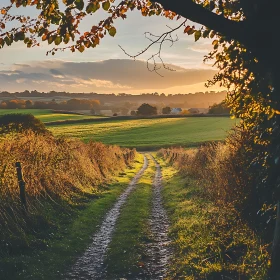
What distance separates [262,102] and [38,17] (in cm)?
520

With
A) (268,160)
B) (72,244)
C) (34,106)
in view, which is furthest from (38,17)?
(34,106)

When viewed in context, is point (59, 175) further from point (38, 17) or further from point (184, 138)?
point (184, 138)

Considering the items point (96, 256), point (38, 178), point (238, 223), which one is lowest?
point (96, 256)

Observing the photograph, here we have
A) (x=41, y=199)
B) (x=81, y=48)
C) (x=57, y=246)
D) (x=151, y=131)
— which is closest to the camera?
(x=81, y=48)

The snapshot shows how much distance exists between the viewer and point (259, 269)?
726 cm

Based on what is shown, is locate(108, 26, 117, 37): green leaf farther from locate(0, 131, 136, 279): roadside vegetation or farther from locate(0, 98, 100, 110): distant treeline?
locate(0, 98, 100, 110): distant treeline

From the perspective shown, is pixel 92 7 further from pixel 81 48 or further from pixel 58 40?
pixel 81 48

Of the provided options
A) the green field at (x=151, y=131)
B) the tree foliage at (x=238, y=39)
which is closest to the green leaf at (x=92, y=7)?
the tree foliage at (x=238, y=39)

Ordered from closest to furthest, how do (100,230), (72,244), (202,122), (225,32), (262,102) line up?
(225,32) < (262,102) < (72,244) < (100,230) < (202,122)

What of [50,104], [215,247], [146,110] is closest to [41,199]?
[215,247]

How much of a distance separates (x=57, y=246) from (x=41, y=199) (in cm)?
367

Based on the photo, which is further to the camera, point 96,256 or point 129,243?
point 129,243

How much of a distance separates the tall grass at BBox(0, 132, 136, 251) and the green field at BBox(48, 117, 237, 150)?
164 feet

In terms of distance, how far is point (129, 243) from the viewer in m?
11.1
